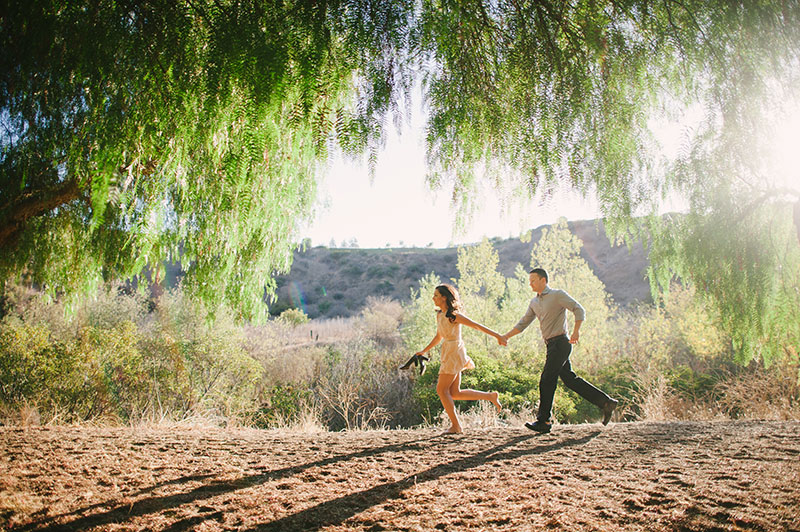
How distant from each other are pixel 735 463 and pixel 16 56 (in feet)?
16.9

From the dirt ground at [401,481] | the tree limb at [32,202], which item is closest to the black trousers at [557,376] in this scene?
the dirt ground at [401,481]

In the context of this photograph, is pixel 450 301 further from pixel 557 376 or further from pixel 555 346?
pixel 557 376

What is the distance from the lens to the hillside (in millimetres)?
40150

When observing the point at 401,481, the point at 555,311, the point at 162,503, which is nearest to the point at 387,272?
the point at 555,311

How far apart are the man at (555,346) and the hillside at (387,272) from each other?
110 feet

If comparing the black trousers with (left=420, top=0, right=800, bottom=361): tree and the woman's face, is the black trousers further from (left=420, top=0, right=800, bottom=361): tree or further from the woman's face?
(left=420, top=0, right=800, bottom=361): tree

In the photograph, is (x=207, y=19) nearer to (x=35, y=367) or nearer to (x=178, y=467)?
(x=178, y=467)

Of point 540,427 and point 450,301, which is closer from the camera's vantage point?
point 450,301

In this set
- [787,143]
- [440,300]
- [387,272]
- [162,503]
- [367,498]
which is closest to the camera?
[787,143]

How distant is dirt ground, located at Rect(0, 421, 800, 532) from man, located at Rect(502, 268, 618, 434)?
314 millimetres

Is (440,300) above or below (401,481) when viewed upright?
above

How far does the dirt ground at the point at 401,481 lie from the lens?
2318mm

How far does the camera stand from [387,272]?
4788cm

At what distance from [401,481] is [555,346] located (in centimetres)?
216
